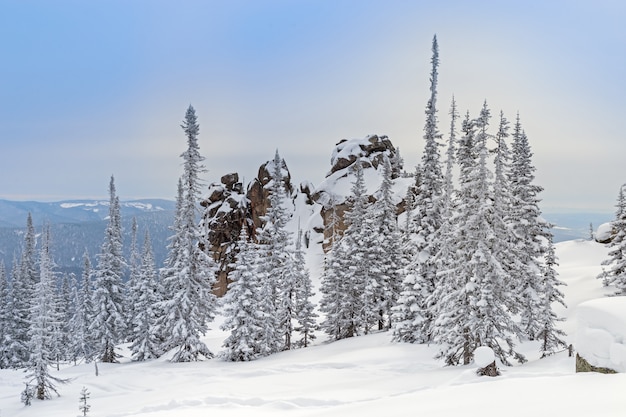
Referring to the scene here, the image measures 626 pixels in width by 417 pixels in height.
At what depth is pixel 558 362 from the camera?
19250 millimetres

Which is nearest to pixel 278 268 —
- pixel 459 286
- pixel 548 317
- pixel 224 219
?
pixel 459 286

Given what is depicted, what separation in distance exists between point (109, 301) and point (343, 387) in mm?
27925

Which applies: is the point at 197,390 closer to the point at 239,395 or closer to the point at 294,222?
the point at 239,395

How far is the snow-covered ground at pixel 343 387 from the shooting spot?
21.7 feet

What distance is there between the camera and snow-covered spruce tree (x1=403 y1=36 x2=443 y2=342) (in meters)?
27.3

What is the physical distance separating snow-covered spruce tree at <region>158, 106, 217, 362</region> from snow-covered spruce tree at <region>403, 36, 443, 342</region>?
16321mm

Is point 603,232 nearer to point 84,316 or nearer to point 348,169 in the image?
point 348,169

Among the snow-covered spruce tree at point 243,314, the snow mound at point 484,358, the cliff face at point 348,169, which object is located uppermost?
the cliff face at point 348,169

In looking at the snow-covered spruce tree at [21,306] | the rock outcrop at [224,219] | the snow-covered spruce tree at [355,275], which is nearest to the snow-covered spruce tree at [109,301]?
the snow-covered spruce tree at [21,306]

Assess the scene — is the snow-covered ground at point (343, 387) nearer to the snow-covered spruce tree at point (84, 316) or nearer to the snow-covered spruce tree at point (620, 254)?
the snow-covered spruce tree at point (620, 254)

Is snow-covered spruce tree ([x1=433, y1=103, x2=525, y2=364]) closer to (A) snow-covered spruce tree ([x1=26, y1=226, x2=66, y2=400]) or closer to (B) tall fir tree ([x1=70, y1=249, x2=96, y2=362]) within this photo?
(A) snow-covered spruce tree ([x1=26, y1=226, x2=66, y2=400])

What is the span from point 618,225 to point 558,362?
15.2 metres

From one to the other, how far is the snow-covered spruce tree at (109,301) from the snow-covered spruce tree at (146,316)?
146cm

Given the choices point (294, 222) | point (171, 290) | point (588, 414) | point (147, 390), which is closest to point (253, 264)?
point (171, 290)
